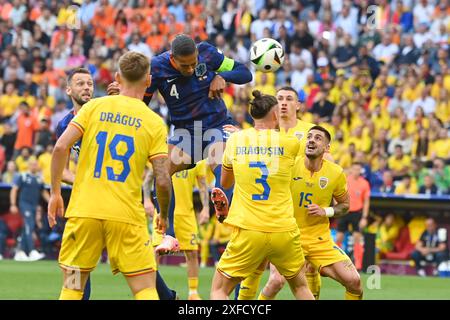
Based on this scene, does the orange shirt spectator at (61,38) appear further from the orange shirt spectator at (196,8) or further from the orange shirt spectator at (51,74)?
the orange shirt spectator at (196,8)

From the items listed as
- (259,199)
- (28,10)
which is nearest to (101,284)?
(259,199)

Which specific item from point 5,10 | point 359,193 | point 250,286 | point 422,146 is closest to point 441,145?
point 422,146

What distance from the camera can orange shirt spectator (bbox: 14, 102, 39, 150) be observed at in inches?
997

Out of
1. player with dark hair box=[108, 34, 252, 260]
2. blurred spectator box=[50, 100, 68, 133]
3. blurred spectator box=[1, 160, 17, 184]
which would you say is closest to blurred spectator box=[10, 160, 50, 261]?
blurred spectator box=[1, 160, 17, 184]

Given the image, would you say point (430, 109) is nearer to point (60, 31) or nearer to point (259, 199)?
point (60, 31)

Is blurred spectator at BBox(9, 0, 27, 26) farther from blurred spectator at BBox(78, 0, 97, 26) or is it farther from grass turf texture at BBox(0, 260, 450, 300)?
grass turf texture at BBox(0, 260, 450, 300)

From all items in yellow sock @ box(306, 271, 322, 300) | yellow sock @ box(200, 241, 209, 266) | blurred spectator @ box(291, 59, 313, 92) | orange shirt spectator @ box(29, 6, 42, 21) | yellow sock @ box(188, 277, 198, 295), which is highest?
orange shirt spectator @ box(29, 6, 42, 21)

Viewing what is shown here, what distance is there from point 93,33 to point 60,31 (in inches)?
36.3

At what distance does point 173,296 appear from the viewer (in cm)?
1161

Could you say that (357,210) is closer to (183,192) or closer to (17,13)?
(183,192)

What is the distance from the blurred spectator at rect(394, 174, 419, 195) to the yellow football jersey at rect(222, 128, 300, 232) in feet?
39.5

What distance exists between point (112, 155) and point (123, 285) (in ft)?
26.7

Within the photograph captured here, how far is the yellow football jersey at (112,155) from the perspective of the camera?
8703 mm

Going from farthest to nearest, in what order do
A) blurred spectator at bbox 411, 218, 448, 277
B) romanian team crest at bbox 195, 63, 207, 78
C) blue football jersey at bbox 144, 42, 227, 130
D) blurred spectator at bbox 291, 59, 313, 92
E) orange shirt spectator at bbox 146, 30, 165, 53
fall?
orange shirt spectator at bbox 146, 30, 165, 53
blurred spectator at bbox 291, 59, 313, 92
blurred spectator at bbox 411, 218, 448, 277
romanian team crest at bbox 195, 63, 207, 78
blue football jersey at bbox 144, 42, 227, 130
